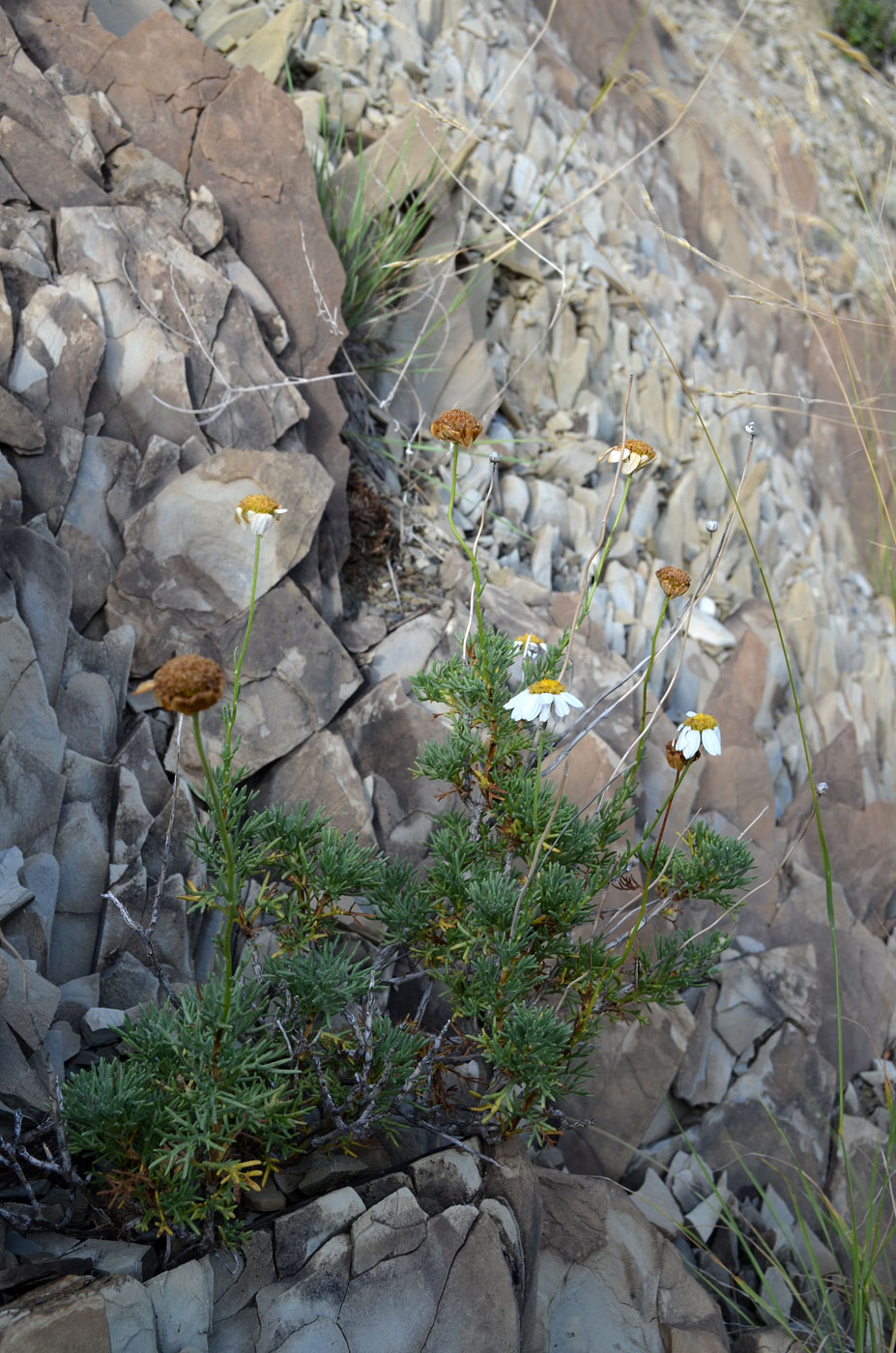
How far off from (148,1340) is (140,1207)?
18 centimetres

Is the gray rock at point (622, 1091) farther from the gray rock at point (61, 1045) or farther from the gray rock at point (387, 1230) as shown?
the gray rock at point (61, 1045)

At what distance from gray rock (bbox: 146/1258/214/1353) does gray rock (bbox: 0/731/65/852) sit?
2.95ft

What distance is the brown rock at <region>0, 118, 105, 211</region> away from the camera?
284 cm

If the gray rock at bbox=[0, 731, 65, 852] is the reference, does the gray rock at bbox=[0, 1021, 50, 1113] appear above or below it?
below

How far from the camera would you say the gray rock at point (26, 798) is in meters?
2.14

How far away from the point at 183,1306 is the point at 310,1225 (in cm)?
24

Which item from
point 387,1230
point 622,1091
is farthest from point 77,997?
point 622,1091

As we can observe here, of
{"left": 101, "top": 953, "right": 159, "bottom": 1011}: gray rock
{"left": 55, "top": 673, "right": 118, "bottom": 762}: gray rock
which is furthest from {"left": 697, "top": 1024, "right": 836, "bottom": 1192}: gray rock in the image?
{"left": 55, "top": 673, "right": 118, "bottom": 762}: gray rock

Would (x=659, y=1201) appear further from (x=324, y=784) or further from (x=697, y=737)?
(x=697, y=737)

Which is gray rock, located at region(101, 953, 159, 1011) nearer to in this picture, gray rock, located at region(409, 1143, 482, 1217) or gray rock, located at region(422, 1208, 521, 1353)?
gray rock, located at region(409, 1143, 482, 1217)

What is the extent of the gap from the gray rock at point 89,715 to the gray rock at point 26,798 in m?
Result: 0.17

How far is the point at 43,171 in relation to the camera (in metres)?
2.87

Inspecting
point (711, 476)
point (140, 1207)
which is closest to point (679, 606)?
point (711, 476)

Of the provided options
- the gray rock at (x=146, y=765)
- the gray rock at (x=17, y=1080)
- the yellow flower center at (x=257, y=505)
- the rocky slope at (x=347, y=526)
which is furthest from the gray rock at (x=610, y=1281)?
the yellow flower center at (x=257, y=505)
